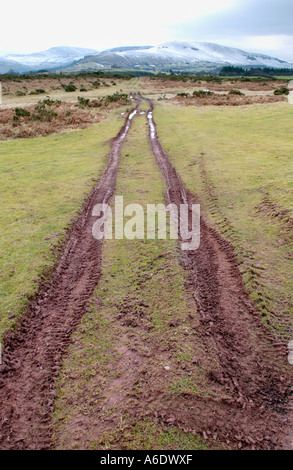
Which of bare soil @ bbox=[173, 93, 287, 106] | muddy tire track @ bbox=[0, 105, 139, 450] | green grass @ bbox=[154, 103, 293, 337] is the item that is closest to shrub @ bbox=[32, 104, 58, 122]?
green grass @ bbox=[154, 103, 293, 337]

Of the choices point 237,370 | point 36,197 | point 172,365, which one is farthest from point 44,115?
point 237,370

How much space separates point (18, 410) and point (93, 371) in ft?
5.65

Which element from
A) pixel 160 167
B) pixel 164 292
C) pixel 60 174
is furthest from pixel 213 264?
pixel 60 174

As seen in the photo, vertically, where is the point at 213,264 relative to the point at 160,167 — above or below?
below

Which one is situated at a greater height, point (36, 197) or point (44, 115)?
point (44, 115)

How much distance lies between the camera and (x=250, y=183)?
55.2 feet

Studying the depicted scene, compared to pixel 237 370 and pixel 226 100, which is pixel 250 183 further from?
pixel 226 100

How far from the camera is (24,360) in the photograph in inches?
275

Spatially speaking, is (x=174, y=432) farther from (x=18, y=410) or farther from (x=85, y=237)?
(x=85, y=237)

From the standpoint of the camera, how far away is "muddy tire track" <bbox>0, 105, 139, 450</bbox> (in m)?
5.63

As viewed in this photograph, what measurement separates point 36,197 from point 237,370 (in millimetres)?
14321

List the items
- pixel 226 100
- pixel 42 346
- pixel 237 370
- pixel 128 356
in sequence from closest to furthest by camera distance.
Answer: pixel 237 370 < pixel 128 356 < pixel 42 346 < pixel 226 100

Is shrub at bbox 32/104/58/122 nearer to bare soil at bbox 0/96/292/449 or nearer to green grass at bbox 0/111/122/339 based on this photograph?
green grass at bbox 0/111/122/339
